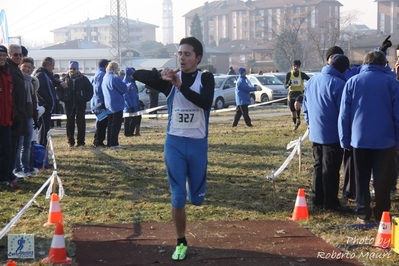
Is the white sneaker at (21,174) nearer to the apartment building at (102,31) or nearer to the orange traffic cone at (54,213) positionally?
the orange traffic cone at (54,213)

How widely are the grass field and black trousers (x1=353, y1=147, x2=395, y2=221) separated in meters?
0.35

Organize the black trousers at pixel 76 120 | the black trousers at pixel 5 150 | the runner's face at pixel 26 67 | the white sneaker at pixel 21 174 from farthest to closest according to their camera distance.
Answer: the black trousers at pixel 76 120 → the runner's face at pixel 26 67 → the white sneaker at pixel 21 174 → the black trousers at pixel 5 150

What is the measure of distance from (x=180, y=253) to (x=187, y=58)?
1878 millimetres

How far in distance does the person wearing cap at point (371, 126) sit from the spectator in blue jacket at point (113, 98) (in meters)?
8.37

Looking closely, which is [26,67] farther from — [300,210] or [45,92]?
[300,210]

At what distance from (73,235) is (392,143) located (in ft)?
12.2

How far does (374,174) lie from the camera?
788 cm

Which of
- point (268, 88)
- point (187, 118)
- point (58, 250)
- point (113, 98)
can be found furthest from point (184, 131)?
point (268, 88)

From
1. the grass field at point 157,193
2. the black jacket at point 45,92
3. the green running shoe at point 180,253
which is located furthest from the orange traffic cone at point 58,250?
the black jacket at point 45,92

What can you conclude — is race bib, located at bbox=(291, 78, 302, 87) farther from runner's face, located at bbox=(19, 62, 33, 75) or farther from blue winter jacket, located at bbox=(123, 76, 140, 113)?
runner's face, located at bbox=(19, 62, 33, 75)

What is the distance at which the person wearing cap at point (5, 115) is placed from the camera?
9.95m

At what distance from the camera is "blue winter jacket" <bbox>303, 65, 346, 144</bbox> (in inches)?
333

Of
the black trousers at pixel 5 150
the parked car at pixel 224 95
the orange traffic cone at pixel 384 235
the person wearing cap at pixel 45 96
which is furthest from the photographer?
the parked car at pixel 224 95

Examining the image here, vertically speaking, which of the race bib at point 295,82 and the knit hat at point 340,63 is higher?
the knit hat at point 340,63
